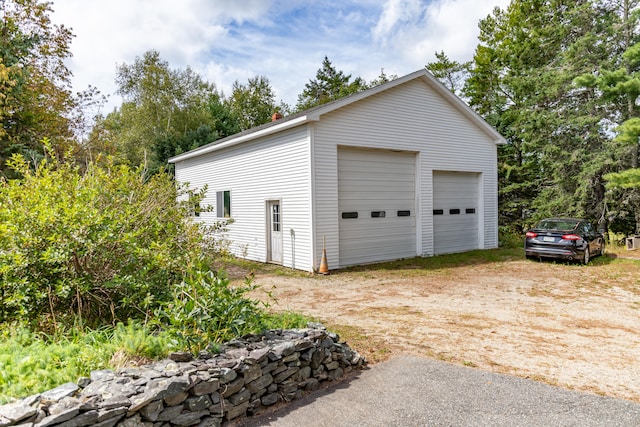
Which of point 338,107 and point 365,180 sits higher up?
point 338,107

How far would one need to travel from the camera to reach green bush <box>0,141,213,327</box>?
416cm

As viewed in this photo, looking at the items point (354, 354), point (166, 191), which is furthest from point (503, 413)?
point (166, 191)

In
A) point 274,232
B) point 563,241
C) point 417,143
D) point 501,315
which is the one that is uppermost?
point 417,143

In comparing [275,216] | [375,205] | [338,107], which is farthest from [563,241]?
[275,216]

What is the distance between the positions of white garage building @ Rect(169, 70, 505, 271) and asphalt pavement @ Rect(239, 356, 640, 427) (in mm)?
6468

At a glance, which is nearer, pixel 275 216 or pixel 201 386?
pixel 201 386

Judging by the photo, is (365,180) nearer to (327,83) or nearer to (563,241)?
(563,241)

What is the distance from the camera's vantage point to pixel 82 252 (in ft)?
14.1

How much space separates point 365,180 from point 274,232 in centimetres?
329

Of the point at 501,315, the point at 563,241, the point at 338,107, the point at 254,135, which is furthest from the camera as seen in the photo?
the point at 254,135

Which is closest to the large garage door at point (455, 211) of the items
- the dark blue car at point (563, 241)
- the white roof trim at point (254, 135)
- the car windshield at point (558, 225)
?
the dark blue car at point (563, 241)

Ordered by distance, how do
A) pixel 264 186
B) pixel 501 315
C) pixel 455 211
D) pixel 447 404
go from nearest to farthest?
pixel 447 404 < pixel 501 315 < pixel 264 186 < pixel 455 211

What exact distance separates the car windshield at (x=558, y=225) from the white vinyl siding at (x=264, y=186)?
7408 millimetres

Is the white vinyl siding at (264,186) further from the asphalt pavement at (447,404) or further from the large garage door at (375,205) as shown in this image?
the asphalt pavement at (447,404)
